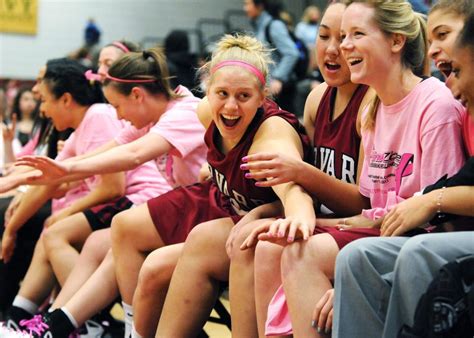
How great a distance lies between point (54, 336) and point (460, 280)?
2072 millimetres

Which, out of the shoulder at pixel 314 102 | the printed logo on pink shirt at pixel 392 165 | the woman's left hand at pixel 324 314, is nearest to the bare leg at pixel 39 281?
the shoulder at pixel 314 102

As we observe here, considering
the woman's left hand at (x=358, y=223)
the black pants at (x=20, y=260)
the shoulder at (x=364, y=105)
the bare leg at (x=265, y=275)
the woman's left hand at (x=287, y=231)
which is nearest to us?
the woman's left hand at (x=287, y=231)

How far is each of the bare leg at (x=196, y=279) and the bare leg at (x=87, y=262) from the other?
3.07 ft

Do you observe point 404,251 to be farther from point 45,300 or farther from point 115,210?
point 45,300

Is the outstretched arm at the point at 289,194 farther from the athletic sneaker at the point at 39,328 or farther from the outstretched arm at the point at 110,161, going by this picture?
the athletic sneaker at the point at 39,328

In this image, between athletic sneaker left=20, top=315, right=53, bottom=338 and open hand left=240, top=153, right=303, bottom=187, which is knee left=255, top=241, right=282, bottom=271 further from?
athletic sneaker left=20, top=315, right=53, bottom=338

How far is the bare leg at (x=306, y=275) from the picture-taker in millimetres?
2418

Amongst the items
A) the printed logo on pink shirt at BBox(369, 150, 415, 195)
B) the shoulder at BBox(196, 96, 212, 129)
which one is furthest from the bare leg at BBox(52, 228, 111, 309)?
the printed logo on pink shirt at BBox(369, 150, 415, 195)

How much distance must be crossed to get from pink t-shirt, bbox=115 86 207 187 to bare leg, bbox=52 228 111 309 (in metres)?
0.45

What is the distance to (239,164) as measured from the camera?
3.12 metres

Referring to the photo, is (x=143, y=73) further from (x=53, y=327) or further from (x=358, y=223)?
(x=358, y=223)

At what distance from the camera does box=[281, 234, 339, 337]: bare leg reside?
2418 millimetres

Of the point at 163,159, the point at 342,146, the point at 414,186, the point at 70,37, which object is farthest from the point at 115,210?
the point at 70,37

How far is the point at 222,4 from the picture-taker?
14.4 meters
